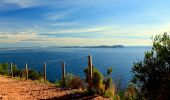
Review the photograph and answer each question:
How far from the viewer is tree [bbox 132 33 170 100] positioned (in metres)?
8.04

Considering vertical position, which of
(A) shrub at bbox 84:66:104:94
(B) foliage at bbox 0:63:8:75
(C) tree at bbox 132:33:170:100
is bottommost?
(B) foliage at bbox 0:63:8:75

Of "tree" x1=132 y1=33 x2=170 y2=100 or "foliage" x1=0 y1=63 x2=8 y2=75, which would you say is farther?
"foliage" x1=0 y1=63 x2=8 y2=75

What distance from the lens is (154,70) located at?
822cm

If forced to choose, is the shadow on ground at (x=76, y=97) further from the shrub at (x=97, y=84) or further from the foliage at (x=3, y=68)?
the foliage at (x=3, y=68)

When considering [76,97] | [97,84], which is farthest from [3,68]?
[76,97]

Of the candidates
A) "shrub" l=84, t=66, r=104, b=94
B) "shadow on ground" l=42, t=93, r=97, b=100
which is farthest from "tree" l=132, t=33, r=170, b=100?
"shrub" l=84, t=66, r=104, b=94

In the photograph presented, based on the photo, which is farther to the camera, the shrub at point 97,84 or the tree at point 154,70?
the shrub at point 97,84

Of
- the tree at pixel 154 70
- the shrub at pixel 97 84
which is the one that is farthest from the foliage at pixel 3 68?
the tree at pixel 154 70

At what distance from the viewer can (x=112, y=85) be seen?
1400 centimetres

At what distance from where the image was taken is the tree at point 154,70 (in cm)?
804

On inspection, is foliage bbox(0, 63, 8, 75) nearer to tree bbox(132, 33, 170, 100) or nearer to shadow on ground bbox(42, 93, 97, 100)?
shadow on ground bbox(42, 93, 97, 100)

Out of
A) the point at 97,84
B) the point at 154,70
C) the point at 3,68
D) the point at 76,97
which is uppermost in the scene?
the point at 154,70

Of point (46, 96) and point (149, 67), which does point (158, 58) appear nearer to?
point (149, 67)

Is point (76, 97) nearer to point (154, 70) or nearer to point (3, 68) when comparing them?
point (154, 70)
